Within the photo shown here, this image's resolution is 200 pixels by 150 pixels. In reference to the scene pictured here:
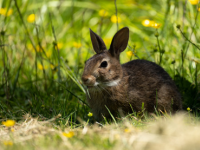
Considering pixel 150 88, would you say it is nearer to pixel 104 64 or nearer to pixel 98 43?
pixel 104 64

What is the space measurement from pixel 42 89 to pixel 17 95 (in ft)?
1.29

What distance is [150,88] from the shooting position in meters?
4.18

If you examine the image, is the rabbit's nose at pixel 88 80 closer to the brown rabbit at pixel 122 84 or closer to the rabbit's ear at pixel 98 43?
the brown rabbit at pixel 122 84

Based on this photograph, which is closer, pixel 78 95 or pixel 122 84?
pixel 122 84

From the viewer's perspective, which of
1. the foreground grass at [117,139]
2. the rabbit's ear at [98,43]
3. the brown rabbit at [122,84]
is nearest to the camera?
the foreground grass at [117,139]

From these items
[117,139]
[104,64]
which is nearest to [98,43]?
[104,64]

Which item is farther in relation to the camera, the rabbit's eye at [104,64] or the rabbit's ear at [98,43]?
the rabbit's ear at [98,43]

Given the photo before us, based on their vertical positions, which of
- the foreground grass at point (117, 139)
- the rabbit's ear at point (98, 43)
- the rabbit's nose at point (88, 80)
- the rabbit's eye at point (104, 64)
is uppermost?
the rabbit's ear at point (98, 43)

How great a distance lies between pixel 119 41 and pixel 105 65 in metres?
0.47

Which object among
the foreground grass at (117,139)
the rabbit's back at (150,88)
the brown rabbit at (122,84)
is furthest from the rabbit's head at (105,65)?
the foreground grass at (117,139)

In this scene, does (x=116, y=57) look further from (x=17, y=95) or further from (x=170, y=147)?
(x=170, y=147)

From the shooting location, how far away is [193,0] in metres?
4.52

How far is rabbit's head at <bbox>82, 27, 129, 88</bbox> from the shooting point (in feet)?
12.2

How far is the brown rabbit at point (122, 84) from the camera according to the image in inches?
151
